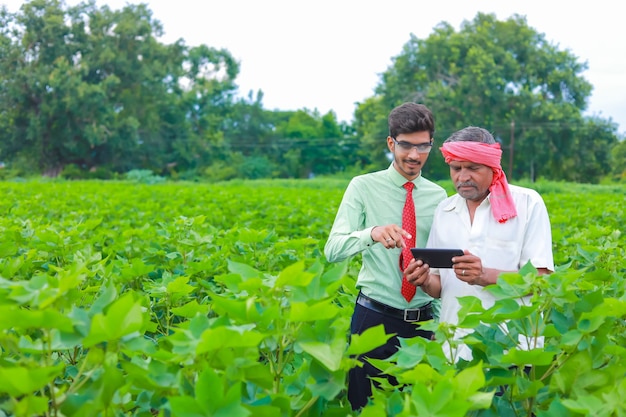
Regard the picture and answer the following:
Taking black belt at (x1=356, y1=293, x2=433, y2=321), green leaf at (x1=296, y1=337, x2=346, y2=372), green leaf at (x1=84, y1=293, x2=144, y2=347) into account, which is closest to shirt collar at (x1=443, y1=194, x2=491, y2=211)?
black belt at (x1=356, y1=293, x2=433, y2=321)

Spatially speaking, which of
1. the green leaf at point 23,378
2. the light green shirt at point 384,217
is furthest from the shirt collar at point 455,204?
the green leaf at point 23,378

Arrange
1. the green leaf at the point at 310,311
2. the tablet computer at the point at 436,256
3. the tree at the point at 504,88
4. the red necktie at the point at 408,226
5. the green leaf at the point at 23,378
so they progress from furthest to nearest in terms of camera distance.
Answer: the tree at the point at 504,88, the red necktie at the point at 408,226, the tablet computer at the point at 436,256, the green leaf at the point at 310,311, the green leaf at the point at 23,378

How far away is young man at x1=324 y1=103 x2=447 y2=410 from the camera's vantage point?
329cm

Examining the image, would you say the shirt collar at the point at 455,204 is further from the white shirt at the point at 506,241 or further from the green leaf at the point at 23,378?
the green leaf at the point at 23,378

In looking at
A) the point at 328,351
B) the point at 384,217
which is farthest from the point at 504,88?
the point at 328,351

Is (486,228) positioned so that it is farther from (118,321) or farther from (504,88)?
(504,88)

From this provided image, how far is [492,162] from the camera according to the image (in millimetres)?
2834

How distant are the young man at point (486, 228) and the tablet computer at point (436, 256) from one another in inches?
1.2

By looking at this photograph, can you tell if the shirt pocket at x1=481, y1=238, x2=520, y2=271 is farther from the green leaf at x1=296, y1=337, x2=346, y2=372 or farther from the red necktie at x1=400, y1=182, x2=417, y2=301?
the green leaf at x1=296, y1=337, x2=346, y2=372

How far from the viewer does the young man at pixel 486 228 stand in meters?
2.77

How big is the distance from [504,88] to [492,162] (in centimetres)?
4778

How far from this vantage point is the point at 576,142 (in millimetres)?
47438

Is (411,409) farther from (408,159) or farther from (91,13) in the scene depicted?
(91,13)

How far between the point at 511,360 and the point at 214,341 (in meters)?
0.61
